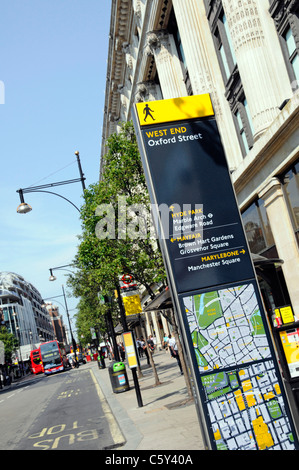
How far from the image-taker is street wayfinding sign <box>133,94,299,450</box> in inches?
229

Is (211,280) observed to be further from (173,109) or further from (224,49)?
(224,49)

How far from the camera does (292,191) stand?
1523cm

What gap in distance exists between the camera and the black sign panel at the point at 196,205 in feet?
20.2

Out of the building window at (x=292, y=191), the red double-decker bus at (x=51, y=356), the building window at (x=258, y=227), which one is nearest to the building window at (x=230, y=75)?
the building window at (x=258, y=227)

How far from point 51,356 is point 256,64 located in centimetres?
5123

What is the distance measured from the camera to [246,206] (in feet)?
62.5

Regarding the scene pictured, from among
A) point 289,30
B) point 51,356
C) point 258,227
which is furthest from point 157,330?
point 289,30

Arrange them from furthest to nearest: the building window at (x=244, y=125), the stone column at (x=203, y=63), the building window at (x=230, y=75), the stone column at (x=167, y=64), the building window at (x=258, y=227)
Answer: the stone column at (x=167, y=64)
the stone column at (x=203, y=63)
the building window at (x=230, y=75)
the building window at (x=244, y=125)
the building window at (x=258, y=227)

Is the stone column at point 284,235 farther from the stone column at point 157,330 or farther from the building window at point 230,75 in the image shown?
the stone column at point 157,330

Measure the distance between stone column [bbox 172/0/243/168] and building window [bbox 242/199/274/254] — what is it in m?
2.39

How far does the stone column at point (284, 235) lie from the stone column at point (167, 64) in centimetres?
1179

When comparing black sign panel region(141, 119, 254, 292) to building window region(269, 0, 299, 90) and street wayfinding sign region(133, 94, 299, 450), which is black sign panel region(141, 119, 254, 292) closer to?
street wayfinding sign region(133, 94, 299, 450)
